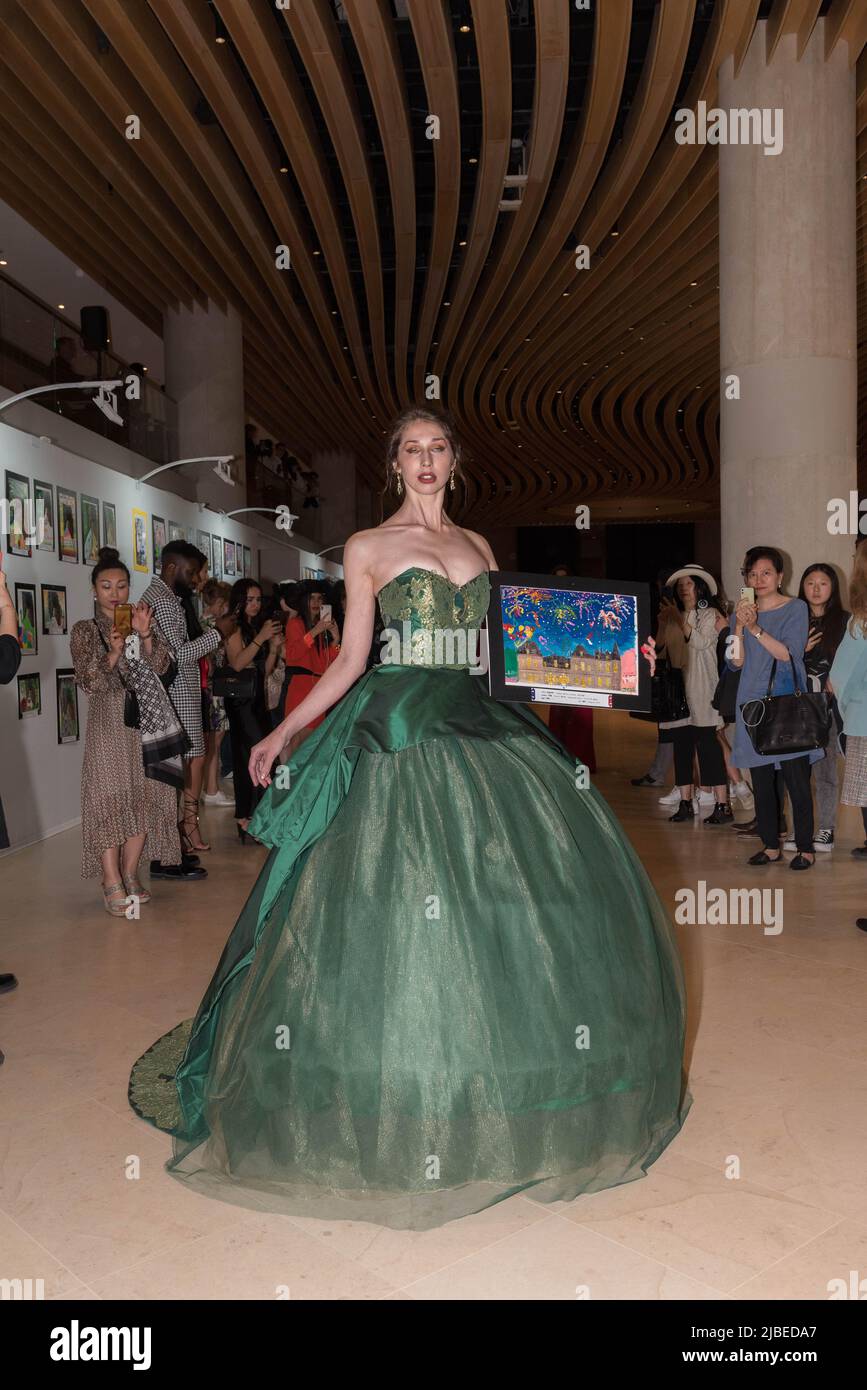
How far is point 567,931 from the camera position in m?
2.29

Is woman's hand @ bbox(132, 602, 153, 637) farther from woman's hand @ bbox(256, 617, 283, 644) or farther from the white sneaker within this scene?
the white sneaker

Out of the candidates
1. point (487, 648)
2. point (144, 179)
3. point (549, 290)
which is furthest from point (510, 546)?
point (487, 648)

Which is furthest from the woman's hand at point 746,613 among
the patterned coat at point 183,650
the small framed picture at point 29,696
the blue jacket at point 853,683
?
the small framed picture at point 29,696

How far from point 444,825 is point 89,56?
6235 mm

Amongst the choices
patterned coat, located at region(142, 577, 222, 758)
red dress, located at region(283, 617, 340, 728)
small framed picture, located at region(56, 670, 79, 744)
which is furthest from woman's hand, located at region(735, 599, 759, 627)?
small framed picture, located at region(56, 670, 79, 744)

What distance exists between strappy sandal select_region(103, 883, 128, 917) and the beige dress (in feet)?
0.36

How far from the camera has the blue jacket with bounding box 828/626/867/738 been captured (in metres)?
4.52

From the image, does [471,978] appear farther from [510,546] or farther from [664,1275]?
[510,546]

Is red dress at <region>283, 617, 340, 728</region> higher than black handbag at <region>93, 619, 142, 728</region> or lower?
higher

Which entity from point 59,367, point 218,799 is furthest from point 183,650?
point 59,367

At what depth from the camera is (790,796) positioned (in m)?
5.38

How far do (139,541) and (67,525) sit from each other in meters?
1.63

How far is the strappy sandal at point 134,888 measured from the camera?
500cm

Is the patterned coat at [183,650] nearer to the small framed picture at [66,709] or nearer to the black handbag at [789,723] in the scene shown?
the small framed picture at [66,709]
